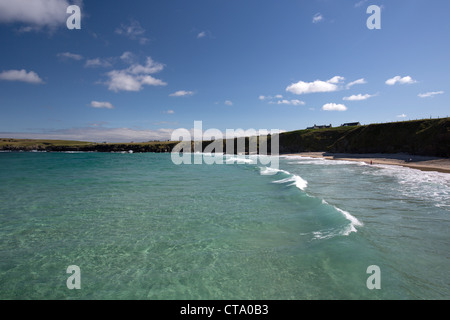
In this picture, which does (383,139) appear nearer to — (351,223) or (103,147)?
(351,223)

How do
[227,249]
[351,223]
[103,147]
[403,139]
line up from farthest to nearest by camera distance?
[103,147], [403,139], [351,223], [227,249]

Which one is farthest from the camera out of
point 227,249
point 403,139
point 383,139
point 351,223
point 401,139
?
point 383,139

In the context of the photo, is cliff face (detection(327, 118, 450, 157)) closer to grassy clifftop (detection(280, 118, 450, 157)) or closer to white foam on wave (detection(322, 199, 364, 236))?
grassy clifftop (detection(280, 118, 450, 157))

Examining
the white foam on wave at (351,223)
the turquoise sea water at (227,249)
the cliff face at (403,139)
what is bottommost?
the turquoise sea water at (227,249)

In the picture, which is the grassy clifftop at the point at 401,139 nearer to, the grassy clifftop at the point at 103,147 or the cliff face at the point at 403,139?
the cliff face at the point at 403,139

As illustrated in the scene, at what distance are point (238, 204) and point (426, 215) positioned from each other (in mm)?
11508

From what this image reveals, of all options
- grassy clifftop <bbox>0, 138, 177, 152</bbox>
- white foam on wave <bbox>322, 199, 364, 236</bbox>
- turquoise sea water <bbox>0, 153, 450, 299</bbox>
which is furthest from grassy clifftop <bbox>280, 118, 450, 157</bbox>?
grassy clifftop <bbox>0, 138, 177, 152</bbox>

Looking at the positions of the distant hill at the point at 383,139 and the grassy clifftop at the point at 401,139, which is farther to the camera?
the distant hill at the point at 383,139

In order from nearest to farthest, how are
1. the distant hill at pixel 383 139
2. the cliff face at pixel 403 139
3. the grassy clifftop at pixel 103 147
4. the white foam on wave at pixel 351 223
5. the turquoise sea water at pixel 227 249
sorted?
the turquoise sea water at pixel 227 249
the white foam on wave at pixel 351 223
the cliff face at pixel 403 139
the distant hill at pixel 383 139
the grassy clifftop at pixel 103 147

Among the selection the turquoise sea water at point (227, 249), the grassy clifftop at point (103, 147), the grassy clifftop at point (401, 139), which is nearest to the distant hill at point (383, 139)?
the grassy clifftop at point (401, 139)

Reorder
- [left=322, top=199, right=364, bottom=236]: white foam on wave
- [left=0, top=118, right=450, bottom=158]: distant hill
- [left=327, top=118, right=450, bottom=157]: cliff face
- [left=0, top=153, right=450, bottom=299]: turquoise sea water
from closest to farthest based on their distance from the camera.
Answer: [left=0, top=153, right=450, bottom=299]: turquoise sea water, [left=322, top=199, right=364, bottom=236]: white foam on wave, [left=327, top=118, right=450, bottom=157]: cliff face, [left=0, top=118, right=450, bottom=158]: distant hill

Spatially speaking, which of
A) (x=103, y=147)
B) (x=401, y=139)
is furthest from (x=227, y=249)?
(x=103, y=147)

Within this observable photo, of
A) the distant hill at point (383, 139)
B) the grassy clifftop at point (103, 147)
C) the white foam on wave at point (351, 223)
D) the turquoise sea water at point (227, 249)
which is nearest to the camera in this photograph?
the turquoise sea water at point (227, 249)
